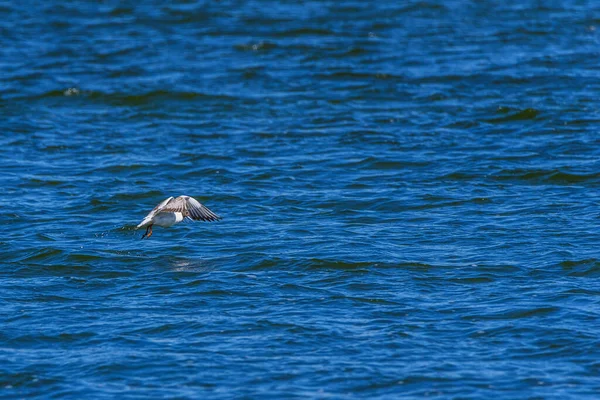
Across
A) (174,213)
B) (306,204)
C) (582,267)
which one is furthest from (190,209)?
(582,267)

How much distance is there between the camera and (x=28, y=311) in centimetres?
1174

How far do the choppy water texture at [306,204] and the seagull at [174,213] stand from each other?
39cm

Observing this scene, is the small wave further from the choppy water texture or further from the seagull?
the seagull

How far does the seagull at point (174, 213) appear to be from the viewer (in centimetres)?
1370

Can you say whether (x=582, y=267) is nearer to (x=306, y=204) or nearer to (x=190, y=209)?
(x=306, y=204)

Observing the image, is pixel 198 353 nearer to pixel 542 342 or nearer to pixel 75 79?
pixel 542 342

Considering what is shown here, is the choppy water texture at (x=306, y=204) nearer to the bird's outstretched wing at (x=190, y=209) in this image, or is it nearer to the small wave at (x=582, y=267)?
the small wave at (x=582, y=267)

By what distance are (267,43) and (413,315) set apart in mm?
16068

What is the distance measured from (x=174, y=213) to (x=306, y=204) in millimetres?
2675

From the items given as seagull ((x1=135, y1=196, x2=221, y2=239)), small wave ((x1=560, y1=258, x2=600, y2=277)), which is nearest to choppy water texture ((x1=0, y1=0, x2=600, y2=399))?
small wave ((x1=560, y1=258, x2=600, y2=277))

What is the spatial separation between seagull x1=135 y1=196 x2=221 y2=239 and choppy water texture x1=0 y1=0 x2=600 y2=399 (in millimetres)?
389

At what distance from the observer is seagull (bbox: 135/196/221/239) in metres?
13.7

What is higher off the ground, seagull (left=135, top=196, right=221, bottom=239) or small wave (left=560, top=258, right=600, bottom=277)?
seagull (left=135, top=196, right=221, bottom=239)

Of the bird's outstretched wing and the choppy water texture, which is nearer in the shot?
the choppy water texture
